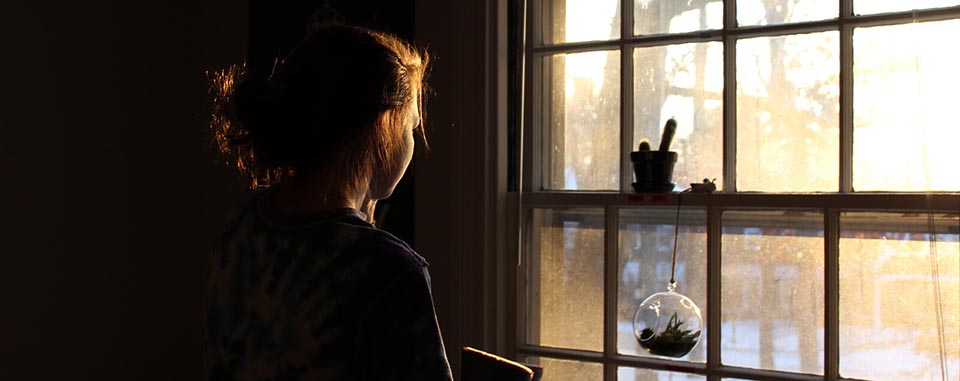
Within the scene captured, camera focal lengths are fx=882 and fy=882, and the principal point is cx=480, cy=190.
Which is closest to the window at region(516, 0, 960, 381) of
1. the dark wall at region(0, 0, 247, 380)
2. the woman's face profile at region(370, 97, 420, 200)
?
the dark wall at region(0, 0, 247, 380)

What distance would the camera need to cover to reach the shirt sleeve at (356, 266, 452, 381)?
2.90 ft

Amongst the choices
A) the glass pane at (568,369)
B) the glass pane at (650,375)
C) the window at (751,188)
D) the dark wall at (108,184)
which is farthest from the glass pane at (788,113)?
the dark wall at (108,184)

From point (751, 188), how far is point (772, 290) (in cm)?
24

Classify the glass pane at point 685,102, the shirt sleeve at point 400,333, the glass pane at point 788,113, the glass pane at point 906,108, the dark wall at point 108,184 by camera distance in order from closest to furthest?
the shirt sleeve at point 400,333 → the glass pane at point 906,108 → the glass pane at point 788,113 → the glass pane at point 685,102 → the dark wall at point 108,184

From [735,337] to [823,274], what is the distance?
0.82 feet

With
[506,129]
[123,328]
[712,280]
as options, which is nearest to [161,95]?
[123,328]

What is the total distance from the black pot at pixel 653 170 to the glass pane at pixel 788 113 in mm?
166

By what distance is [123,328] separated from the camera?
2.63 meters

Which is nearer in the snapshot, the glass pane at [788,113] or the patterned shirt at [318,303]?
the patterned shirt at [318,303]

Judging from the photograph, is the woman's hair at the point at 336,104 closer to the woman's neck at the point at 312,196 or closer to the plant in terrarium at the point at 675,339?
the woman's neck at the point at 312,196

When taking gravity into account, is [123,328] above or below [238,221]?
below

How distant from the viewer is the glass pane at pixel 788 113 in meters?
1.97

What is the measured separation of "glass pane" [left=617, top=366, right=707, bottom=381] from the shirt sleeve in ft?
4.58

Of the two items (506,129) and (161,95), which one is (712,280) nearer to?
(506,129)
